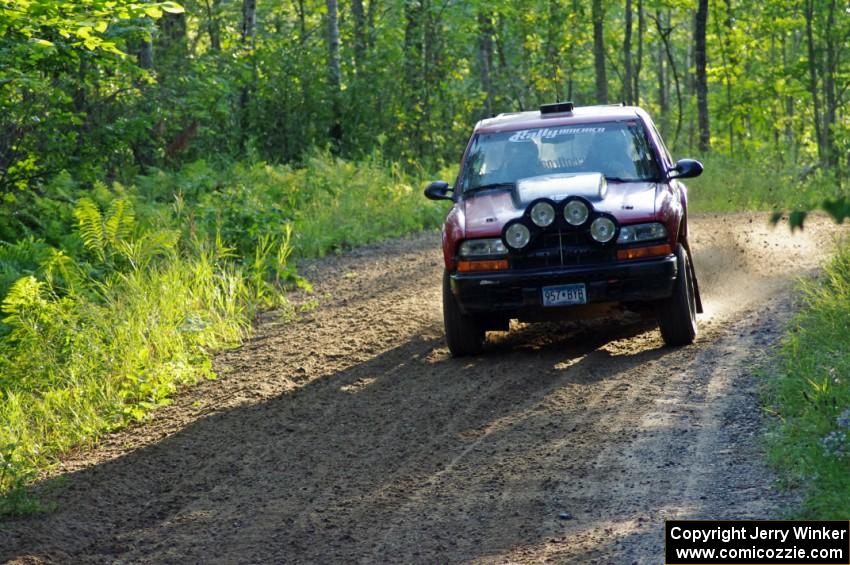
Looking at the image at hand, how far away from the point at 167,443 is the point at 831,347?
4.66 m

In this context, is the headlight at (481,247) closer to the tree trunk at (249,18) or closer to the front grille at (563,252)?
the front grille at (563,252)

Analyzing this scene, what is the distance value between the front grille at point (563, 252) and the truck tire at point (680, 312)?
24.0 inches

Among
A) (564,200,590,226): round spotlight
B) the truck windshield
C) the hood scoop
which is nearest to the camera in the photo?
(564,200,590,226): round spotlight

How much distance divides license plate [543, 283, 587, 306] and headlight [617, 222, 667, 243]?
494 millimetres

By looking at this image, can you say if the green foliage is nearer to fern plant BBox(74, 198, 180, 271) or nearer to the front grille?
fern plant BBox(74, 198, 180, 271)

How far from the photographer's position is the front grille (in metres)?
8.57

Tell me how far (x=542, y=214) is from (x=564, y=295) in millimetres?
645

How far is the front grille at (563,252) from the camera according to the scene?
857 cm

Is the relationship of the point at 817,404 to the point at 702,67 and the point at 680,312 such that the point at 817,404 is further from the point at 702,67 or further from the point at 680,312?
the point at 702,67

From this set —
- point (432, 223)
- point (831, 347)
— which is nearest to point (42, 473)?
point (831, 347)

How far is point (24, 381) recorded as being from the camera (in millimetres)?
8883

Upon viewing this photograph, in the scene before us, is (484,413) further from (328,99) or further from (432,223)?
(328,99)

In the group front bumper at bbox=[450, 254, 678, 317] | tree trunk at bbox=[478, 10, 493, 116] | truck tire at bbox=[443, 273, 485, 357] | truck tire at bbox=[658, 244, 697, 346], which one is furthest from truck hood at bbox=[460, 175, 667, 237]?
tree trunk at bbox=[478, 10, 493, 116]

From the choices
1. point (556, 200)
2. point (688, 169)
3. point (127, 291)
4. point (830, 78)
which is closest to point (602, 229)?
point (556, 200)
